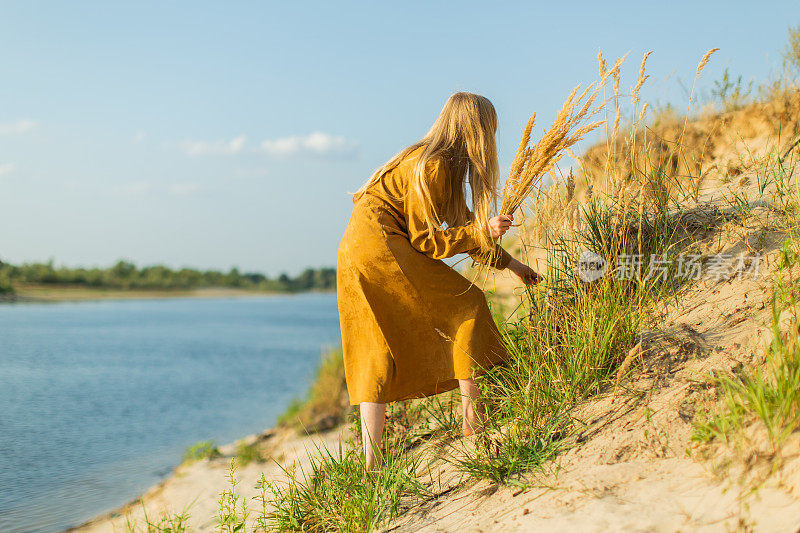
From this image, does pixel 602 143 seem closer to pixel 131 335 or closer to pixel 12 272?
pixel 131 335

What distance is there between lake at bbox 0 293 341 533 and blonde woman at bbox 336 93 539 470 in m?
4.42

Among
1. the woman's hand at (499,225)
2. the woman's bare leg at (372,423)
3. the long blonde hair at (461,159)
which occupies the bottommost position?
the woman's bare leg at (372,423)

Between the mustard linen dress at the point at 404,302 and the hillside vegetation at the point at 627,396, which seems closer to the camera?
the hillside vegetation at the point at 627,396

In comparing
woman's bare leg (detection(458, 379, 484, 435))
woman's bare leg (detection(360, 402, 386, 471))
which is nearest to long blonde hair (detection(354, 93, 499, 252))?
woman's bare leg (detection(458, 379, 484, 435))

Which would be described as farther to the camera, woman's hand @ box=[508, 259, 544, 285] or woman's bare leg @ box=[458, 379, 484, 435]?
woman's hand @ box=[508, 259, 544, 285]

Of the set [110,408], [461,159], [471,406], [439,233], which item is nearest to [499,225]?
[439,233]

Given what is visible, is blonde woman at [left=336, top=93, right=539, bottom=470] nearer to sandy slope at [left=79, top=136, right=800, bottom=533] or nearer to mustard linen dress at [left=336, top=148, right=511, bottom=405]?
mustard linen dress at [left=336, top=148, right=511, bottom=405]

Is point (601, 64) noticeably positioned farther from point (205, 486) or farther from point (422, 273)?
point (205, 486)

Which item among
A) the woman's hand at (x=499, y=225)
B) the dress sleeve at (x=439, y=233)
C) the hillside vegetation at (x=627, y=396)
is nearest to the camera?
the hillside vegetation at (x=627, y=396)

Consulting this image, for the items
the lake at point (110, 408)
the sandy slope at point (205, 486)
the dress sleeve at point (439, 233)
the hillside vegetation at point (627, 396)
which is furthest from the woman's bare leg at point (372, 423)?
the lake at point (110, 408)

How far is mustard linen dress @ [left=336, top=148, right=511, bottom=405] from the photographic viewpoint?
299 cm

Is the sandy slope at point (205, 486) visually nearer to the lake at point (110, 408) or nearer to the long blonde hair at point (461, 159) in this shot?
the lake at point (110, 408)

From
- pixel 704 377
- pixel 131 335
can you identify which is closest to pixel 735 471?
pixel 704 377

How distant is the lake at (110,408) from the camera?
6.36m
